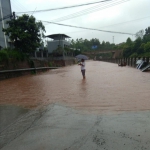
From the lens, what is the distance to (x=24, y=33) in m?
19.8

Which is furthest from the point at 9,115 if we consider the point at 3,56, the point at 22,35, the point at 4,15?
the point at 4,15

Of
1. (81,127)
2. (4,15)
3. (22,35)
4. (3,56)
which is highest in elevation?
(4,15)

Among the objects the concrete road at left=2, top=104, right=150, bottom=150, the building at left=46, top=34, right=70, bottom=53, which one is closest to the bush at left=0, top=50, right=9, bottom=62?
the concrete road at left=2, top=104, right=150, bottom=150

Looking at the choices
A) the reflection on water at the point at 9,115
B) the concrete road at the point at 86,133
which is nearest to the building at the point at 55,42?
the reflection on water at the point at 9,115

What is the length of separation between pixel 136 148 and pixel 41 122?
2597mm

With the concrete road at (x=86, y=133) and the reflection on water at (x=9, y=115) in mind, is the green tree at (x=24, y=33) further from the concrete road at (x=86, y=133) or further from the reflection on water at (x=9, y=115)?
the concrete road at (x=86, y=133)

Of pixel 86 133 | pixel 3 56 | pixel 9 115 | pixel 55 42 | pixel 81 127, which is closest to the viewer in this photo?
pixel 86 133

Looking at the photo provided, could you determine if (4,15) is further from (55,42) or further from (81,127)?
(81,127)

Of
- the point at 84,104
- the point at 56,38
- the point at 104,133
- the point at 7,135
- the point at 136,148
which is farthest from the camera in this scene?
the point at 56,38

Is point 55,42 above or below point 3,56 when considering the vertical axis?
above

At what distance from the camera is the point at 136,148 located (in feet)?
10.3

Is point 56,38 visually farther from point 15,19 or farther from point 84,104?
point 84,104

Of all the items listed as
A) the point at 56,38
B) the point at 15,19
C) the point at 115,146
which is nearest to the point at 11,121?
the point at 115,146

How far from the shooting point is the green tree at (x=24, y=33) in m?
19.7
